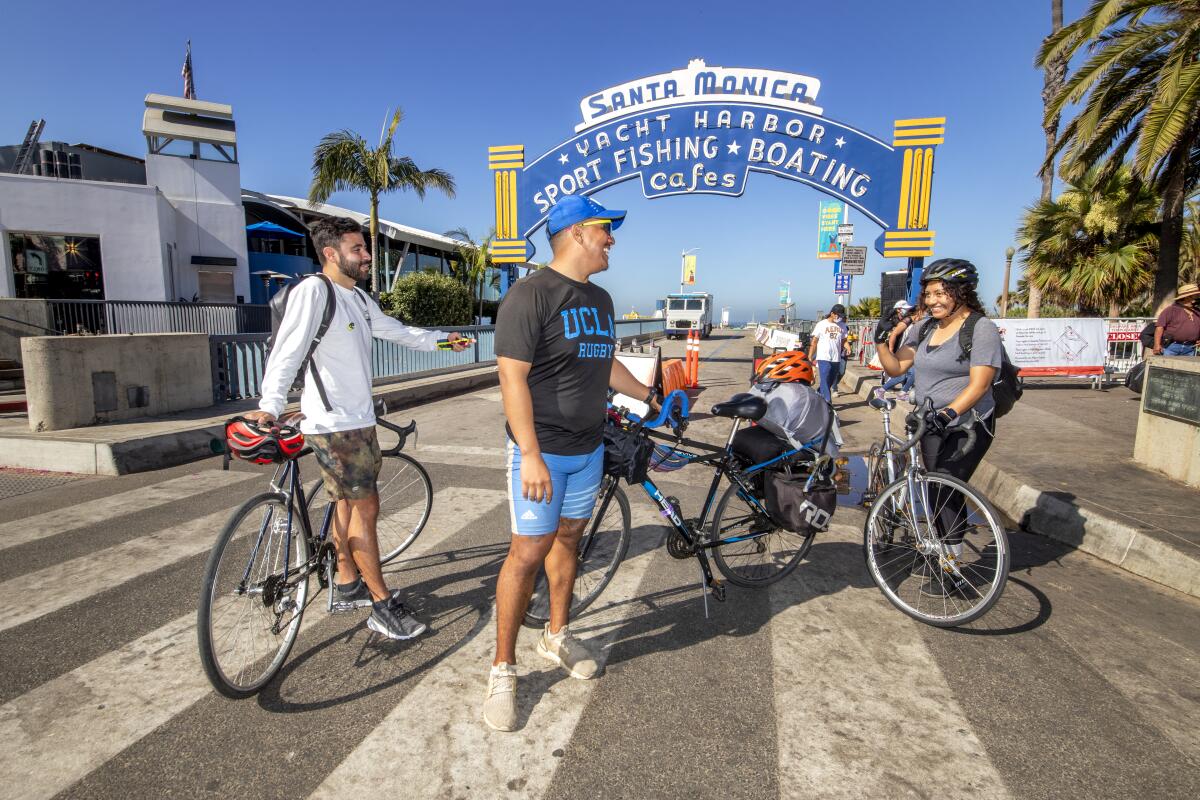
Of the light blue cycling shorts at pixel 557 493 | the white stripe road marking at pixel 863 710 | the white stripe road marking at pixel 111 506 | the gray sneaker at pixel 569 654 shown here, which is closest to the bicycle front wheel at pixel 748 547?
the white stripe road marking at pixel 863 710

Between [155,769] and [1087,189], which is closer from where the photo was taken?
[155,769]

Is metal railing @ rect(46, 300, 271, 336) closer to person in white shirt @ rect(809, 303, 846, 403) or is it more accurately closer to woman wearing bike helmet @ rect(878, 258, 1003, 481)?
person in white shirt @ rect(809, 303, 846, 403)

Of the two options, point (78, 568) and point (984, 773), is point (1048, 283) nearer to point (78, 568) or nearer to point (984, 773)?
point (984, 773)

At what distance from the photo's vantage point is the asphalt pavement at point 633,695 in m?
2.24

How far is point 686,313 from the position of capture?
4138cm

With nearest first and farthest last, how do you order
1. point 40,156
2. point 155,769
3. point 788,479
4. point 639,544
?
point 155,769, point 788,479, point 639,544, point 40,156

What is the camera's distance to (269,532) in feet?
9.36

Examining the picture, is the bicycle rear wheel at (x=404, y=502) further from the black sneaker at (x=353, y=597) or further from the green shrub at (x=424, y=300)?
the green shrub at (x=424, y=300)

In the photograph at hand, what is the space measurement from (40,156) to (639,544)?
2709cm

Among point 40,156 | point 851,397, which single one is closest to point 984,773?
point 851,397

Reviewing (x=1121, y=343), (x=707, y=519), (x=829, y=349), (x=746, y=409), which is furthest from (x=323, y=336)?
(x=1121, y=343)

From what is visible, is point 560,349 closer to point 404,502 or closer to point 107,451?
point 404,502

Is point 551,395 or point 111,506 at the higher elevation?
point 551,395

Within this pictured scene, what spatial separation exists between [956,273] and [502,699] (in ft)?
11.4
